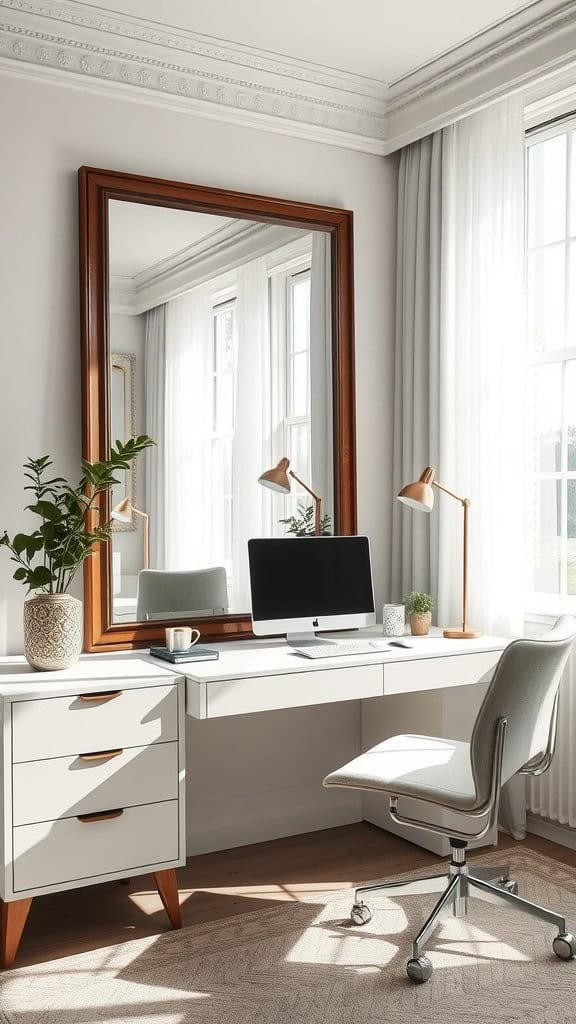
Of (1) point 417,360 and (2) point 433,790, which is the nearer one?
(2) point 433,790

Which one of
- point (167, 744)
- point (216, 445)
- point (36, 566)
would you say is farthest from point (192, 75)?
point (167, 744)

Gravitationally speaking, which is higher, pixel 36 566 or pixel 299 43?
pixel 299 43

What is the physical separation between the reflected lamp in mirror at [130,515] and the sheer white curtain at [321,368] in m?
0.70

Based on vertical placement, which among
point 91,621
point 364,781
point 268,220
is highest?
point 268,220

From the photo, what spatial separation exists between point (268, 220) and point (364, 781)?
203 centimetres

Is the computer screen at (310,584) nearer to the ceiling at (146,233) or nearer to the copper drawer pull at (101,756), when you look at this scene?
the copper drawer pull at (101,756)

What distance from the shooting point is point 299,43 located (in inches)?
125

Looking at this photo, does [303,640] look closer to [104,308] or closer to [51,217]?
[104,308]

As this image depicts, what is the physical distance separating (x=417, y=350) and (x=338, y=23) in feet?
3.87

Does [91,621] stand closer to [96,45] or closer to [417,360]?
[417,360]

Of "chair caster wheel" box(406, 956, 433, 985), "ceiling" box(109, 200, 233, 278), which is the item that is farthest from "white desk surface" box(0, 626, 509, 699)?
"ceiling" box(109, 200, 233, 278)

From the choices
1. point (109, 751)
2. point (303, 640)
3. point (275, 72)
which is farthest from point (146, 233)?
point (109, 751)

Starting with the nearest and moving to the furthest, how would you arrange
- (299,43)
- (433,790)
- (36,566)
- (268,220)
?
1. (433,790)
2. (36,566)
3. (299,43)
4. (268,220)

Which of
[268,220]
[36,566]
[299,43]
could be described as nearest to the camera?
[36,566]
